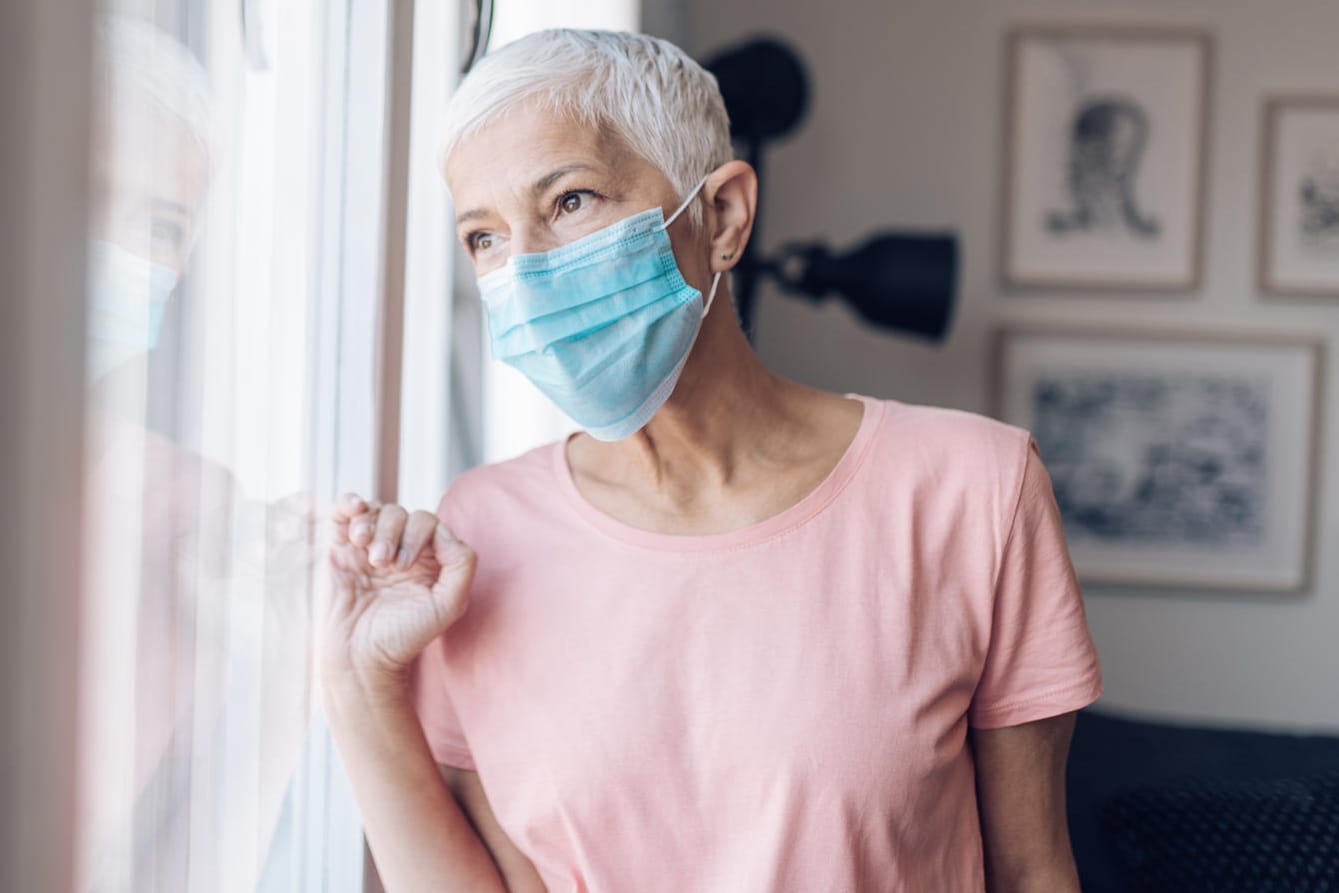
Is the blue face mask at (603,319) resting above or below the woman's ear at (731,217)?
below

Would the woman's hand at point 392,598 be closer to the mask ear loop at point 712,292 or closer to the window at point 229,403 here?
the window at point 229,403

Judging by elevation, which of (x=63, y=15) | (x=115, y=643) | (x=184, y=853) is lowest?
(x=184, y=853)

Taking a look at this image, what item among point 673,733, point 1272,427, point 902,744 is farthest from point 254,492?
Result: point 1272,427

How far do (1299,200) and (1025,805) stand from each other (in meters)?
2.25

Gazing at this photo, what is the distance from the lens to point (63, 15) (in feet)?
1.54

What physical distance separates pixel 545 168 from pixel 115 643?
1.61ft

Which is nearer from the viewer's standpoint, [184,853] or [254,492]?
[184,853]

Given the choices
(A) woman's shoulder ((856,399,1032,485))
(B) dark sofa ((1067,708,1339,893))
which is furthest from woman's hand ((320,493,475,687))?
(B) dark sofa ((1067,708,1339,893))

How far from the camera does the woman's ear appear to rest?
1.02m

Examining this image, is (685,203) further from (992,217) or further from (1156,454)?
(1156,454)

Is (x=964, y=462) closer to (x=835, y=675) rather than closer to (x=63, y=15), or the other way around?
(x=835, y=675)

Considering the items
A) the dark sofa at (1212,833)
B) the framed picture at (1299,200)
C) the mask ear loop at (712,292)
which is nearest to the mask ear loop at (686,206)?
the mask ear loop at (712,292)

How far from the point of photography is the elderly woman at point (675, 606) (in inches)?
37.0

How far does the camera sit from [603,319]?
958 millimetres
